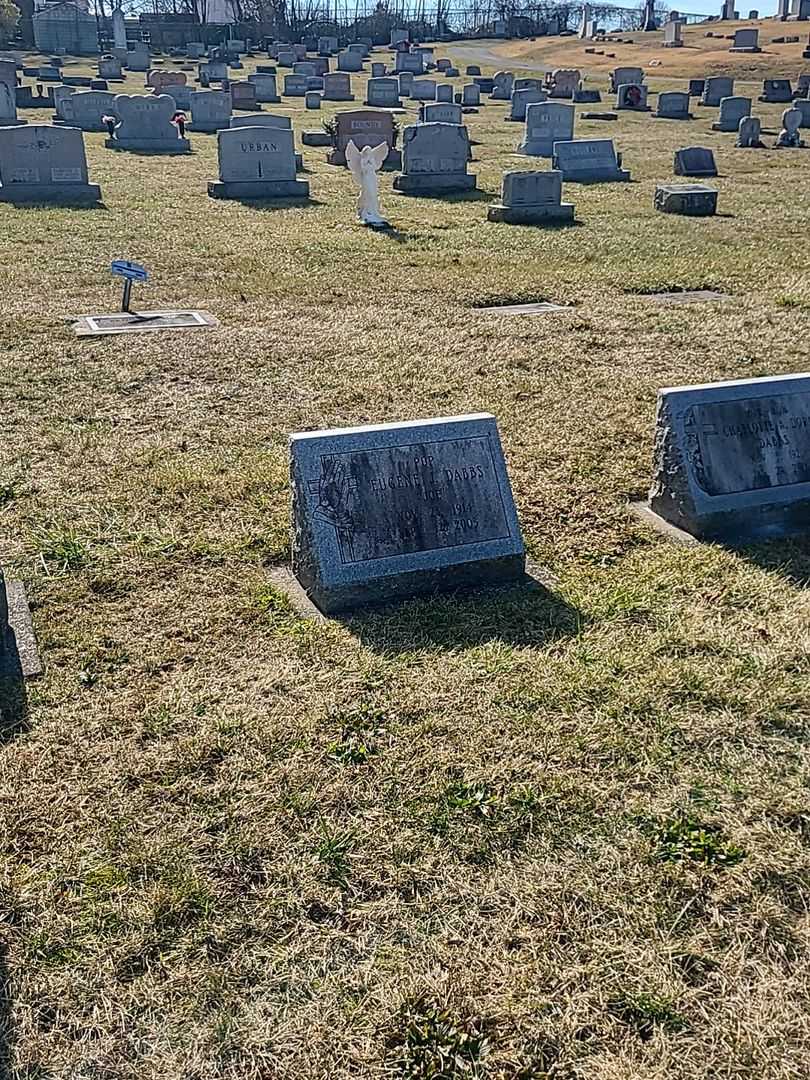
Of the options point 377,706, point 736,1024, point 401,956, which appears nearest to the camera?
point 736,1024

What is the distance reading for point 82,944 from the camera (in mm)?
2791

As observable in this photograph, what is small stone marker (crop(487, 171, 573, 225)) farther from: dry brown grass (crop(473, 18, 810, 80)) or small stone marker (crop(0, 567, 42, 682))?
dry brown grass (crop(473, 18, 810, 80))

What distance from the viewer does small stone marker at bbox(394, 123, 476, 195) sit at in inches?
709

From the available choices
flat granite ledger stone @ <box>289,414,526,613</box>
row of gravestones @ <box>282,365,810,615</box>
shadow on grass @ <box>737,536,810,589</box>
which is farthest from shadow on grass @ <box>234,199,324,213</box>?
shadow on grass @ <box>737,536,810,589</box>

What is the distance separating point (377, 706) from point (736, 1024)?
1.77 metres

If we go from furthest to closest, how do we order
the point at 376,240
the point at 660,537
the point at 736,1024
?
the point at 376,240 < the point at 660,537 < the point at 736,1024

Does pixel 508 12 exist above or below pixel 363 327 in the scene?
A: above

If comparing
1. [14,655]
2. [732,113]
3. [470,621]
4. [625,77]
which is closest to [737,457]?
[470,621]

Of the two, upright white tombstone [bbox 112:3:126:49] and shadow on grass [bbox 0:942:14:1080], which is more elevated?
upright white tombstone [bbox 112:3:126:49]

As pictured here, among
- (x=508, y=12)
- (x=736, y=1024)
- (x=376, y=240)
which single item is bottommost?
(x=736, y=1024)

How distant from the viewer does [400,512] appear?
15.3ft

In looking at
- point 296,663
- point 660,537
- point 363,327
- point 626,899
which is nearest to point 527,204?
point 363,327

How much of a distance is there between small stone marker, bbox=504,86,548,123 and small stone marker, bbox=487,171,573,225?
18.3 m

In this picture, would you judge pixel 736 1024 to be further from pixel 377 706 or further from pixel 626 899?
pixel 377 706
